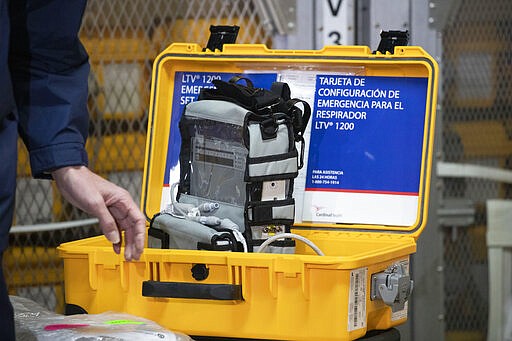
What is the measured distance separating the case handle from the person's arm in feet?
1.68

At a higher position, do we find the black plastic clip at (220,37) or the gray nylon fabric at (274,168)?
the black plastic clip at (220,37)

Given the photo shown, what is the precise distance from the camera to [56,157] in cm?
144

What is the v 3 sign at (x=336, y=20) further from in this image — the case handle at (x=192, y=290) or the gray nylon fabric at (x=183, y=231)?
the case handle at (x=192, y=290)

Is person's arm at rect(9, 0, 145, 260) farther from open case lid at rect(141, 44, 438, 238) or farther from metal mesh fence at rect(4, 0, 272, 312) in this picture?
metal mesh fence at rect(4, 0, 272, 312)


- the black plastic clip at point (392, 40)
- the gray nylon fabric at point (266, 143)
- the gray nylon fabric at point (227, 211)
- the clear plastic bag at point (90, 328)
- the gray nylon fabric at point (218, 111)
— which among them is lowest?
the clear plastic bag at point (90, 328)

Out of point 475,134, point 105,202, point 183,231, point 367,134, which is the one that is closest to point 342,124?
point 367,134

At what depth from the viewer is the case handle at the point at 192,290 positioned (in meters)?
2.00

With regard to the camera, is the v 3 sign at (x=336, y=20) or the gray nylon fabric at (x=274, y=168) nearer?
the gray nylon fabric at (x=274, y=168)

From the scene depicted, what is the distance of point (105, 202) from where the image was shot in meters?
1.47

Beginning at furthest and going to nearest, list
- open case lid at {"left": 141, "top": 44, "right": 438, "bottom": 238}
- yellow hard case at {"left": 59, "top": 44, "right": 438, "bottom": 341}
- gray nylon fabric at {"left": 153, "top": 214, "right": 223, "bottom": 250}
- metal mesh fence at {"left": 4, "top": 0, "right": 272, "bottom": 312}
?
1. metal mesh fence at {"left": 4, "top": 0, "right": 272, "bottom": 312}
2. open case lid at {"left": 141, "top": 44, "right": 438, "bottom": 238}
3. gray nylon fabric at {"left": 153, "top": 214, "right": 223, "bottom": 250}
4. yellow hard case at {"left": 59, "top": 44, "right": 438, "bottom": 341}

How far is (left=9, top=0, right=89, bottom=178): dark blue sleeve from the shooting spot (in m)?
1.45

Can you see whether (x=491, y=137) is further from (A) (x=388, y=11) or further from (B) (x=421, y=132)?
(B) (x=421, y=132)

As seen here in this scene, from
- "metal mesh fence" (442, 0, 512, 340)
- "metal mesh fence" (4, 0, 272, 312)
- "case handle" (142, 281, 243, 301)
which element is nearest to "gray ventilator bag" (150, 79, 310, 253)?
"case handle" (142, 281, 243, 301)

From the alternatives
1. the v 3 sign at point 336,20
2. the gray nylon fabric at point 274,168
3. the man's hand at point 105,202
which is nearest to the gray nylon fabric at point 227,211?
the gray nylon fabric at point 274,168
